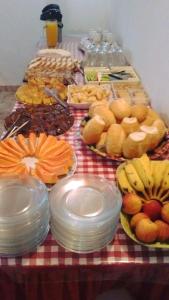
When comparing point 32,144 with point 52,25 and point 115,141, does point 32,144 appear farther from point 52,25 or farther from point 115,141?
point 52,25

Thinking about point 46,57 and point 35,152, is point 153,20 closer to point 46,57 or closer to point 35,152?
point 46,57

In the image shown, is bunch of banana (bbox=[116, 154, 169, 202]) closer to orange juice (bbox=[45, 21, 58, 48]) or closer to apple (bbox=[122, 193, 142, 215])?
apple (bbox=[122, 193, 142, 215])

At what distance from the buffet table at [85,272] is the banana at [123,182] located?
0.30 feet

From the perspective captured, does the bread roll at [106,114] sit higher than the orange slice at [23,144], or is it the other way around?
the bread roll at [106,114]

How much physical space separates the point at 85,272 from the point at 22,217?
181mm

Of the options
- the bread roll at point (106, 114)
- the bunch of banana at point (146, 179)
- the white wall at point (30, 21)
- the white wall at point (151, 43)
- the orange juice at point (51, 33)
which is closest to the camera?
the bunch of banana at point (146, 179)

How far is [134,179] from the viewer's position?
2.30ft

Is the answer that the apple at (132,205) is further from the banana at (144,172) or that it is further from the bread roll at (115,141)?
the bread roll at (115,141)

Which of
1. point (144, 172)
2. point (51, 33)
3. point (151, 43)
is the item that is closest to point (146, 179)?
point (144, 172)

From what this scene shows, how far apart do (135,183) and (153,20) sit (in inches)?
33.1

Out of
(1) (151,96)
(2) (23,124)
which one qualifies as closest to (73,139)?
(2) (23,124)

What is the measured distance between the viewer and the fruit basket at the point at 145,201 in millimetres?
581

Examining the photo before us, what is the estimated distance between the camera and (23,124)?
979 millimetres

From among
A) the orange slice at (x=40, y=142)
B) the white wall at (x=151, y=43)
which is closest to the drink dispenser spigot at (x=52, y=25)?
the white wall at (x=151, y=43)
